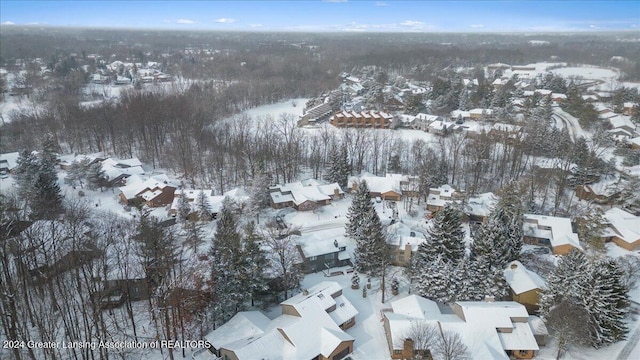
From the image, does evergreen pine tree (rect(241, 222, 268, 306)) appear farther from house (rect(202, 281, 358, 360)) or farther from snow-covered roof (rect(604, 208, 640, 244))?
snow-covered roof (rect(604, 208, 640, 244))

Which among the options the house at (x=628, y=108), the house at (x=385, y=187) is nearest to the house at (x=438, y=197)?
the house at (x=385, y=187)

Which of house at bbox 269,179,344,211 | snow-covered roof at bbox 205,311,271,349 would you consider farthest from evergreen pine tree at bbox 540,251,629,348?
house at bbox 269,179,344,211

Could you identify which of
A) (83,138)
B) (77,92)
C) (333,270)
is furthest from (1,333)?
(77,92)

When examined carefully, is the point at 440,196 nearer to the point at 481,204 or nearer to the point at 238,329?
the point at 481,204

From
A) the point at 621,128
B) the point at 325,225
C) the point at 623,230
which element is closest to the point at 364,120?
the point at 325,225

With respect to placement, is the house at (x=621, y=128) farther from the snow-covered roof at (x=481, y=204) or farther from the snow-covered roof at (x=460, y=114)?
the snow-covered roof at (x=481, y=204)

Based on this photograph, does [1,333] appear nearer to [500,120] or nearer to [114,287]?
[114,287]
